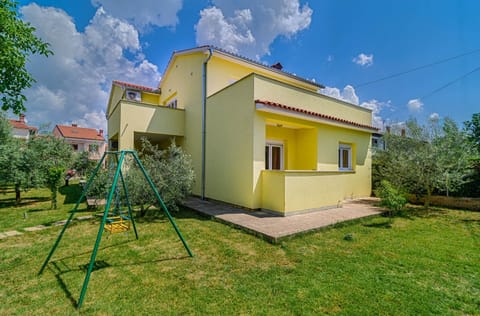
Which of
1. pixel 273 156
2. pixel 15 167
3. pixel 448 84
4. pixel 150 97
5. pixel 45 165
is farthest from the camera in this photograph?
pixel 150 97

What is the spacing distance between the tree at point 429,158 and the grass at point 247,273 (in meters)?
4.24

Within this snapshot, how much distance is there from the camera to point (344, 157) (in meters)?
13.8

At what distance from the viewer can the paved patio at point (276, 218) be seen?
262 inches

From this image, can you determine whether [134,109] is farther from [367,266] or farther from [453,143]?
[453,143]

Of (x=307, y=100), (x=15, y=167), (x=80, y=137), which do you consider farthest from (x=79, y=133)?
(x=307, y=100)

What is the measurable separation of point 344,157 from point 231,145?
26.1 feet

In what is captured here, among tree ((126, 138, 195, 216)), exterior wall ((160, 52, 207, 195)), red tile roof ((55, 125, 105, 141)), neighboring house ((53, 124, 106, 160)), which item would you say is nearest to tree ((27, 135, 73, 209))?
tree ((126, 138, 195, 216))

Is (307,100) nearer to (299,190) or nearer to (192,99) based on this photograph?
(299,190)

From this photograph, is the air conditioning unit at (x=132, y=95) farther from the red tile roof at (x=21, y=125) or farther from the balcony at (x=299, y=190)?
the red tile roof at (x=21, y=125)

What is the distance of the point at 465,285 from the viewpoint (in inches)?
159

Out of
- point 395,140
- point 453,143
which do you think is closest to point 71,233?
point 395,140

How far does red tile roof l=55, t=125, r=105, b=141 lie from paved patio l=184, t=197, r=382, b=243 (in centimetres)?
4818

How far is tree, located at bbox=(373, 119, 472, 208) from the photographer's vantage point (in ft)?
34.4

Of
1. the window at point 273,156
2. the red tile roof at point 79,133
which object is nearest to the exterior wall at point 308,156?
the window at point 273,156
